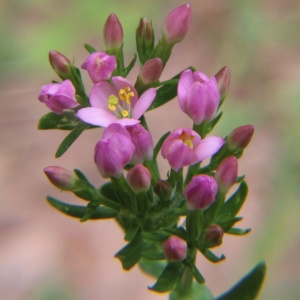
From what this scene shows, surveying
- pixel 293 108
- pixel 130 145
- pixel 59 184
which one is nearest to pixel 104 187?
pixel 59 184

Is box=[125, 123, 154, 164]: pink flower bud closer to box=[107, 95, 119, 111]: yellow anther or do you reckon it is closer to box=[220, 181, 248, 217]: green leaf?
box=[107, 95, 119, 111]: yellow anther

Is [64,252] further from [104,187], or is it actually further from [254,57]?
[104,187]

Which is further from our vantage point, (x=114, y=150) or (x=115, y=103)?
(x=115, y=103)

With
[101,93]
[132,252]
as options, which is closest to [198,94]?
[101,93]

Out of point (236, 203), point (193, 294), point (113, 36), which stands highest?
point (113, 36)

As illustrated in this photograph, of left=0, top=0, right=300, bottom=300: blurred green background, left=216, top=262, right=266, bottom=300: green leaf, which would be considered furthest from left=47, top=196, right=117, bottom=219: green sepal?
left=0, top=0, right=300, bottom=300: blurred green background

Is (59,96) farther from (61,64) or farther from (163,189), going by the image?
(163,189)
